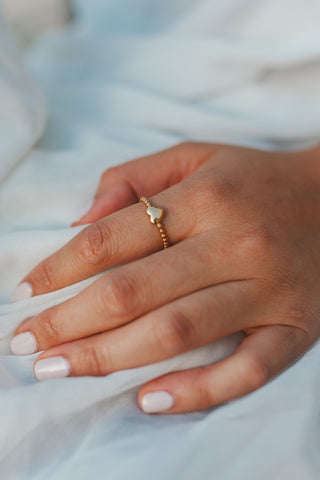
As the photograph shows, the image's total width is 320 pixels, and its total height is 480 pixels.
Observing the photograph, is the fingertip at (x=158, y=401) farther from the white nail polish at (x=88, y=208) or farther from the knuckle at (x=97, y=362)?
the white nail polish at (x=88, y=208)

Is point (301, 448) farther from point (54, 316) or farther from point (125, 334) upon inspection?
point (54, 316)

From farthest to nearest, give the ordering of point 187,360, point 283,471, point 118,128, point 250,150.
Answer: point 118,128, point 250,150, point 187,360, point 283,471

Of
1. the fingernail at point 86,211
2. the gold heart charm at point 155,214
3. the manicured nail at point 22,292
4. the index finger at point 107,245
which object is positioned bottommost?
the manicured nail at point 22,292

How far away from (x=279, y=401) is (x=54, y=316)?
0.32 metres

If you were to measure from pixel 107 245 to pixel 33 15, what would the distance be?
1133 mm

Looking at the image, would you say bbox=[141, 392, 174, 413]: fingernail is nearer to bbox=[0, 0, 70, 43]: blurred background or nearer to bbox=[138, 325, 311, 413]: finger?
bbox=[138, 325, 311, 413]: finger

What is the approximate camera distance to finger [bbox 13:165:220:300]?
2.37 feet

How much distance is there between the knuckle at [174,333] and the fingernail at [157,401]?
5 centimetres

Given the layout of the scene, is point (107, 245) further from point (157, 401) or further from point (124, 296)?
point (157, 401)

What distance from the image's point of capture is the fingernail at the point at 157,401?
2.09 ft

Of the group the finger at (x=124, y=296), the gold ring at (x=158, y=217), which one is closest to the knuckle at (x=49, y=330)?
the finger at (x=124, y=296)

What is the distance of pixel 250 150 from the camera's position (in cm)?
91

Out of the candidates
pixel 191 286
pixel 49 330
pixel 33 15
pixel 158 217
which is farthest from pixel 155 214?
pixel 33 15

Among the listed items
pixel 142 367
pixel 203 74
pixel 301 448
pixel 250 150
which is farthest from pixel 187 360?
pixel 203 74
